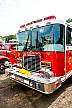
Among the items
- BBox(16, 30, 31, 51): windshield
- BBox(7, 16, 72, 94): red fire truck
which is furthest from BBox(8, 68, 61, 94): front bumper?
BBox(16, 30, 31, 51): windshield

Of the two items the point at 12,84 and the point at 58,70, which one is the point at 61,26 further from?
the point at 12,84

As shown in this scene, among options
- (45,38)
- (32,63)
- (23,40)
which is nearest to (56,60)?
(45,38)

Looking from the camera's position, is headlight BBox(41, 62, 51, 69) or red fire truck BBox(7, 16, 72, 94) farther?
headlight BBox(41, 62, 51, 69)

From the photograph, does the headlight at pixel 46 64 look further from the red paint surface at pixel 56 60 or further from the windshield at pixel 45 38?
the windshield at pixel 45 38

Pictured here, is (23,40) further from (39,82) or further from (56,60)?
(39,82)

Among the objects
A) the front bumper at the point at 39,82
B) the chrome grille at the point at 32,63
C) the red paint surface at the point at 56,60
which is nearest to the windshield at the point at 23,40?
the chrome grille at the point at 32,63

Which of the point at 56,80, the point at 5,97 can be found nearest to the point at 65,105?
the point at 56,80

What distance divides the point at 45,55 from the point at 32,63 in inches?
27.1

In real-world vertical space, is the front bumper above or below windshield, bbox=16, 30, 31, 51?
below

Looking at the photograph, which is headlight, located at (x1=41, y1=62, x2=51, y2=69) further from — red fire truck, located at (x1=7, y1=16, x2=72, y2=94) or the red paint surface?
the red paint surface

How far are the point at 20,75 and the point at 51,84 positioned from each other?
1453 millimetres

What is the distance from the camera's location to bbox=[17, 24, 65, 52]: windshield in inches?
248

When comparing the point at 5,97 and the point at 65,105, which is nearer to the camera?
the point at 65,105

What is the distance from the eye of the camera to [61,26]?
6.40 metres
